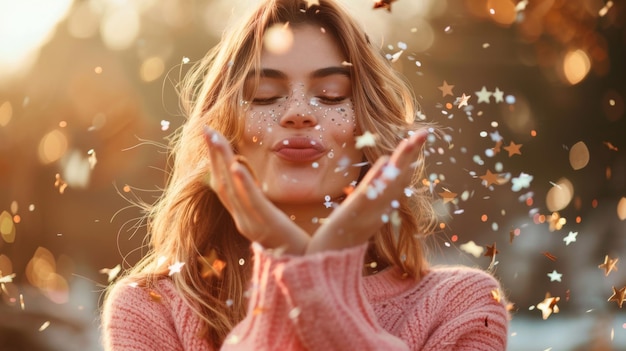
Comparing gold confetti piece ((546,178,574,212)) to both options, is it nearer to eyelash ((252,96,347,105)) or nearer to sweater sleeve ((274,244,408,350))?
eyelash ((252,96,347,105))

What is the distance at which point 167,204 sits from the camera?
2.66 metres

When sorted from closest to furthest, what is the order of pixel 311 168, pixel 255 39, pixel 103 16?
pixel 311 168, pixel 255 39, pixel 103 16

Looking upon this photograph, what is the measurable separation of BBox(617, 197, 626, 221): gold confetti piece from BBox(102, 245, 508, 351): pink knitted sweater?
15.2 feet

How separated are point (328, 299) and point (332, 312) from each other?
0.03 m

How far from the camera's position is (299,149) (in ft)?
7.68

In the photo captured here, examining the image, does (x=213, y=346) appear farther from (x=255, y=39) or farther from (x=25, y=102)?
(x=25, y=102)

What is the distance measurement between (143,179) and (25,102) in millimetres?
990

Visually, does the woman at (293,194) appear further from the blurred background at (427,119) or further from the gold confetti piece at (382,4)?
the blurred background at (427,119)

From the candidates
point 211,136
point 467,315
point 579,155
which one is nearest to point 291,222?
point 211,136

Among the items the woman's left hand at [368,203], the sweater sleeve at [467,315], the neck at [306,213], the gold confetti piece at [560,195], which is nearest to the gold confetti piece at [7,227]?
the gold confetti piece at [560,195]

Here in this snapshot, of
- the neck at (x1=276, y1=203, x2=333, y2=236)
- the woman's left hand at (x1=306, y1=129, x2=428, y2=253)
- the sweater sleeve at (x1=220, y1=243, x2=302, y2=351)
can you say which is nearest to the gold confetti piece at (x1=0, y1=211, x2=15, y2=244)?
the neck at (x1=276, y1=203, x2=333, y2=236)

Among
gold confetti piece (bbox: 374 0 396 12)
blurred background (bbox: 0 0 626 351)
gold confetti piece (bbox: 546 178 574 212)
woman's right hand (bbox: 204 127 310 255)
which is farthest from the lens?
gold confetti piece (bbox: 546 178 574 212)

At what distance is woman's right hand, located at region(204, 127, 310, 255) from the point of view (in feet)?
5.98

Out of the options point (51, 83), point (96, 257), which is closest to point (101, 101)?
point (51, 83)
